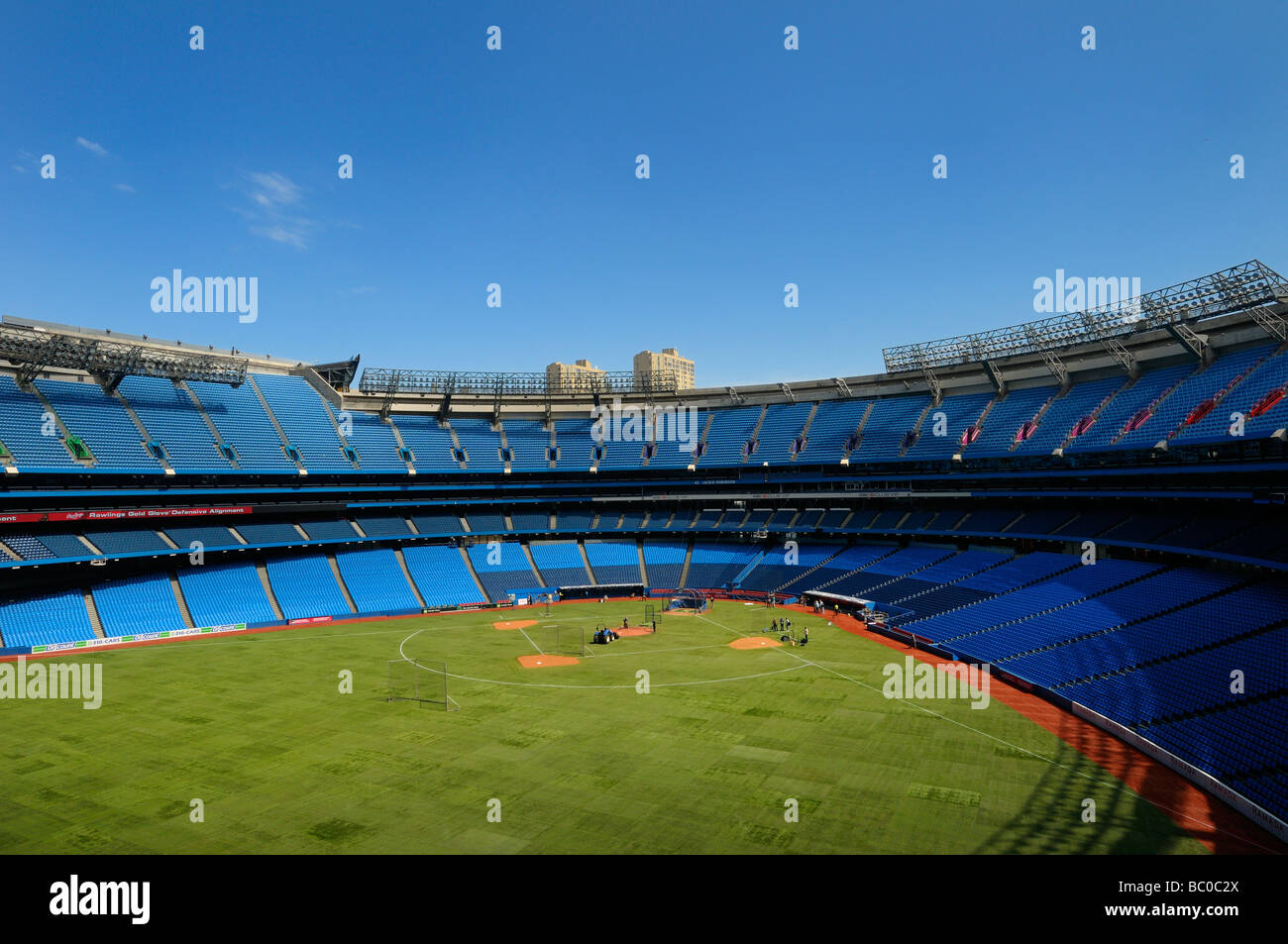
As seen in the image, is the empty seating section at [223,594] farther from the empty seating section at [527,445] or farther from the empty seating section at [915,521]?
the empty seating section at [915,521]

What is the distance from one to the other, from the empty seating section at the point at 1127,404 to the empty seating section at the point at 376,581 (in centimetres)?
5928

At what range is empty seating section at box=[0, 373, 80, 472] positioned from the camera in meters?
52.3

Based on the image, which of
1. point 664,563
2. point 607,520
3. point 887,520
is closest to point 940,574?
point 887,520

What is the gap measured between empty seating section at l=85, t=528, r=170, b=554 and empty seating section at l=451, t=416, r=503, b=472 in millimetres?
31002

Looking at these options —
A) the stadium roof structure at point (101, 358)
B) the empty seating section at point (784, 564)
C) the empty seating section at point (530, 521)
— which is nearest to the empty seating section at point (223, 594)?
the stadium roof structure at point (101, 358)

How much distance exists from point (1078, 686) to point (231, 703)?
143 ft

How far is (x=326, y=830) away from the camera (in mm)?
21547

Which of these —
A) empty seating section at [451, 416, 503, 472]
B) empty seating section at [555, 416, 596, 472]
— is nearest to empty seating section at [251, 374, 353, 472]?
empty seating section at [451, 416, 503, 472]

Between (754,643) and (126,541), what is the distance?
170ft

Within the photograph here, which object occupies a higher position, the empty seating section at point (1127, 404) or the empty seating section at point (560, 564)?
the empty seating section at point (1127, 404)

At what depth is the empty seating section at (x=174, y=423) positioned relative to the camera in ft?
204

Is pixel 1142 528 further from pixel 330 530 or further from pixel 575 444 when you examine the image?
pixel 330 530
